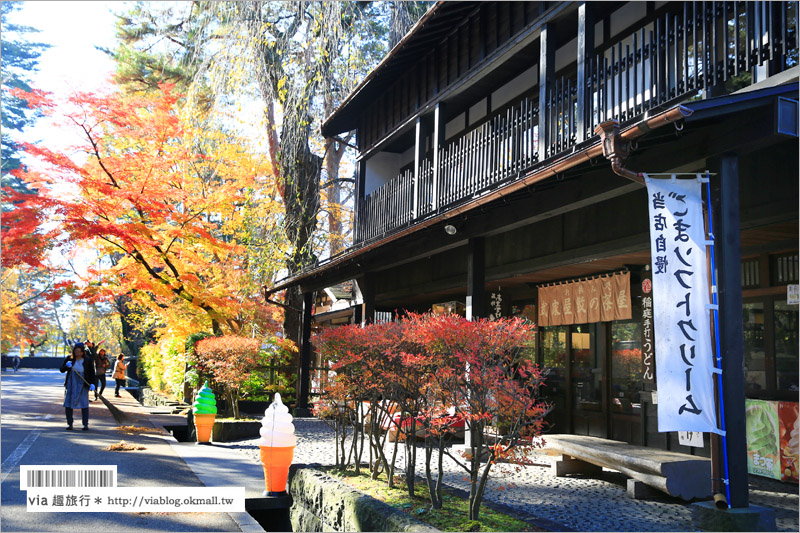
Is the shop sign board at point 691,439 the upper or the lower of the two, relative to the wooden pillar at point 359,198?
Result: lower

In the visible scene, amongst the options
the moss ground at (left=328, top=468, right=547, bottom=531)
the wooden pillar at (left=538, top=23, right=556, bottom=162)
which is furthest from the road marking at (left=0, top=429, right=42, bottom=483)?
the wooden pillar at (left=538, top=23, right=556, bottom=162)

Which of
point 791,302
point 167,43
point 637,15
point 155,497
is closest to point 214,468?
point 155,497

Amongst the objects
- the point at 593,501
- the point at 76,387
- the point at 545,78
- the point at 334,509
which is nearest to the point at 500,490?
the point at 593,501

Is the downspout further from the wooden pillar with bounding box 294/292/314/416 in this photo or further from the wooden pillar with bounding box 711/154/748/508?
the wooden pillar with bounding box 294/292/314/416

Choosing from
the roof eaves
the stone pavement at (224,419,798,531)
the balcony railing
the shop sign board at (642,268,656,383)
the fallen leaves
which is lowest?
the fallen leaves

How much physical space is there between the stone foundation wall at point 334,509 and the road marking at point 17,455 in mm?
3824

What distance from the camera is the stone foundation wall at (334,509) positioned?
5.54 meters

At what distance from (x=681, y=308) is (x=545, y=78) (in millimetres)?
4538

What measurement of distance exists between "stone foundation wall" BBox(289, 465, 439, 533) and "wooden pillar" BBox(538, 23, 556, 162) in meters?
5.03

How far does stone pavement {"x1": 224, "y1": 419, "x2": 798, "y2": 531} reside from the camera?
6.45m

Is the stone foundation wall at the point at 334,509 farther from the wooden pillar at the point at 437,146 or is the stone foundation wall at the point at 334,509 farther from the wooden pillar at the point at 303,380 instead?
the wooden pillar at the point at 303,380

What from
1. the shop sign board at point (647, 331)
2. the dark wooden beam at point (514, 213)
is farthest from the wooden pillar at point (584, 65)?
the shop sign board at point (647, 331)

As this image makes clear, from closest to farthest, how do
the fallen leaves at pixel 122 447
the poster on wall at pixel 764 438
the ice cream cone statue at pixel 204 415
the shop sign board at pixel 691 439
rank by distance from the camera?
the poster on wall at pixel 764 438 < the shop sign board at pixel 691 439 < the fallen leaves at pixel 122 447 < the ice cream cone statue at pixel 204 415

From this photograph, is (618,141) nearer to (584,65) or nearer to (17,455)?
(584,65)
